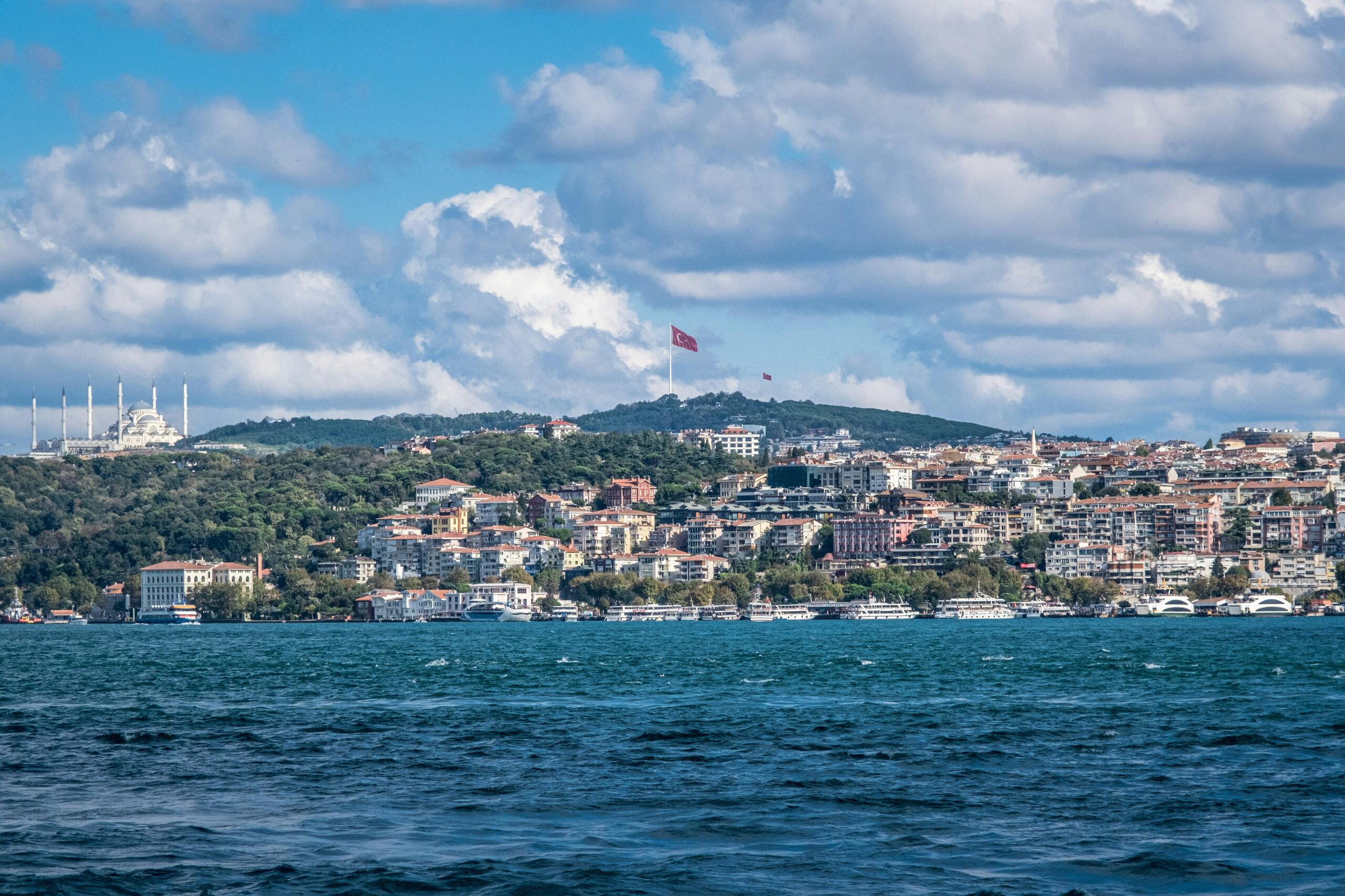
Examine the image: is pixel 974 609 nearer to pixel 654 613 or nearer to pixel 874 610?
pixel 874 610

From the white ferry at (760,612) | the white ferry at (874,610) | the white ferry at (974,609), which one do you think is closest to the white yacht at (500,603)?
the white ferry at (760,612)

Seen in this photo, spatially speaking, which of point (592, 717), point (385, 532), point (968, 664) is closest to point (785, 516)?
point (385, 532)

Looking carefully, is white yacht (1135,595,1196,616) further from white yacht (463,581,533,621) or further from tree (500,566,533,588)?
tree (500,566,533,588)

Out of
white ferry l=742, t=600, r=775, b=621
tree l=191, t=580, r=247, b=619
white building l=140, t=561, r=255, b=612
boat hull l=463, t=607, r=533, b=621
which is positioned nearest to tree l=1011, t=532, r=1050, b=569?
white ferry l=742, t=600, r=775, b=621

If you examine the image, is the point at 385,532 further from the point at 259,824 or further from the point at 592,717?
the point at 259,824

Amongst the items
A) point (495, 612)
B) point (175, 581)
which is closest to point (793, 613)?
point (495, 612)
